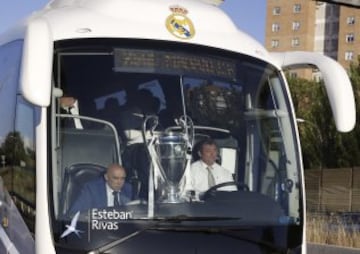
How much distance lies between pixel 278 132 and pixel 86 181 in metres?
1.70

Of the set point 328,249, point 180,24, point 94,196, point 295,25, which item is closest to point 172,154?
point 94,196

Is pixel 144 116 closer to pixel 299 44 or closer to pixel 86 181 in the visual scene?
pixel 86 181

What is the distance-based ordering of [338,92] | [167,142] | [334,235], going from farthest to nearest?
[334,235] → [338,92] → [167,142]

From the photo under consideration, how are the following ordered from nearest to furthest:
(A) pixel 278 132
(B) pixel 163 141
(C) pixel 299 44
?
(B) pixel 163 141
(A) pixel 278 132
(C) pixel 299 44

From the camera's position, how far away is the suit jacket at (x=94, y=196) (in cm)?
575

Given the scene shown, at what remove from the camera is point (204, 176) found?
625 centimetres

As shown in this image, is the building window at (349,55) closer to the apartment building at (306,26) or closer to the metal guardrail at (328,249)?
the apartment building at (306,26)

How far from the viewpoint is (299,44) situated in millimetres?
108938

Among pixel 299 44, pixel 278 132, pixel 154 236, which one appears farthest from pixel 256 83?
pixel 299 44

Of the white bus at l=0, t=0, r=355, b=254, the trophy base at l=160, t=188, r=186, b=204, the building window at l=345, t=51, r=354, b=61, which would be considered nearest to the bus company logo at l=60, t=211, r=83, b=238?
the white bus at l=0, t=0, r=355, b=254

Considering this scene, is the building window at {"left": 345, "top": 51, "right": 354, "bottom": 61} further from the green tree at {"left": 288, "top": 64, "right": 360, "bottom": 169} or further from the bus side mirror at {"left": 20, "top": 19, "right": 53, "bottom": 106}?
the bus side mirror at {"left": 20, "top": 19, "right": 53, "bottom": 106}

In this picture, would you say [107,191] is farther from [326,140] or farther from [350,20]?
[350,20]

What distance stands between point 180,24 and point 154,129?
982mm

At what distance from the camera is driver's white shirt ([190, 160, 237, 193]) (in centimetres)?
616
